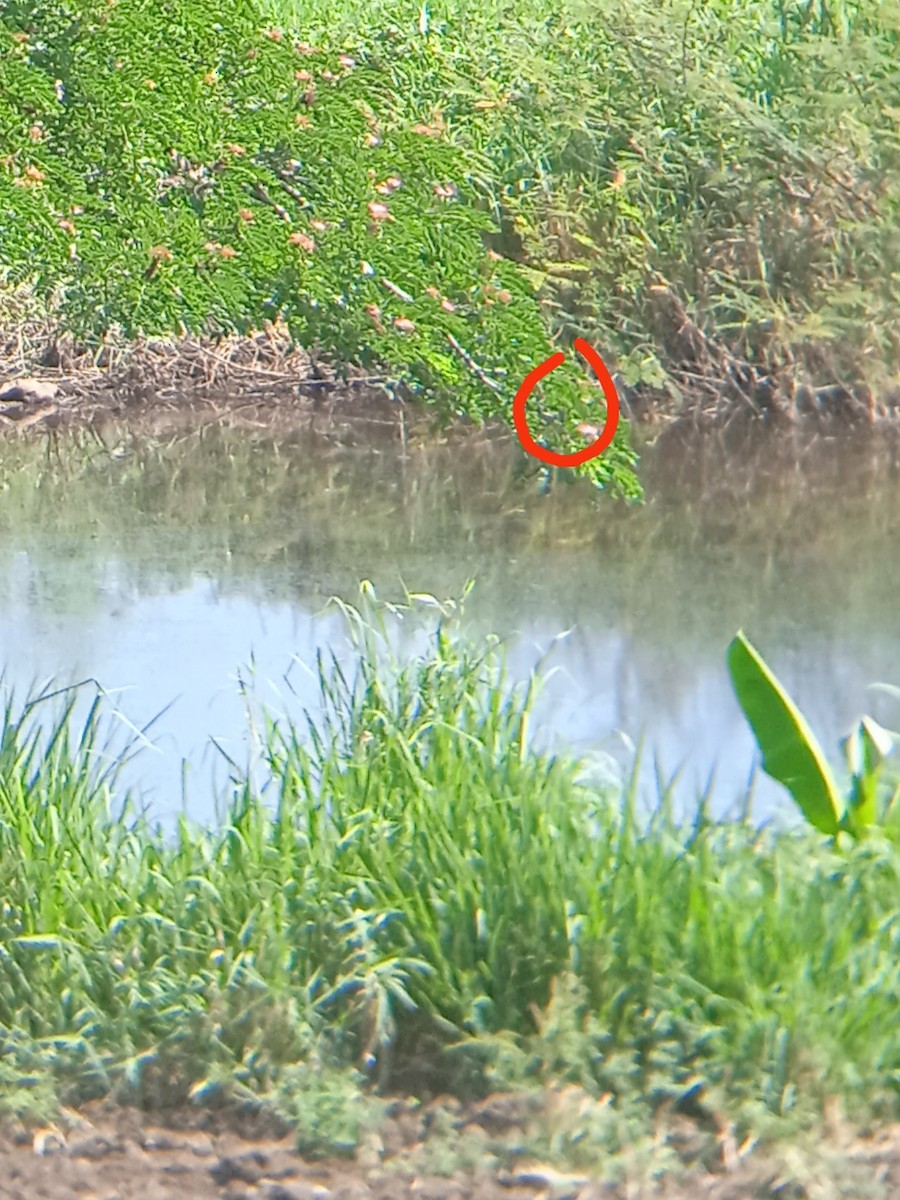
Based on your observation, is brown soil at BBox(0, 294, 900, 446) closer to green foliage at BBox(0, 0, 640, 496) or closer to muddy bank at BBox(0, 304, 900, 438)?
muddy bank at BBox(0, 304, 900, 438)

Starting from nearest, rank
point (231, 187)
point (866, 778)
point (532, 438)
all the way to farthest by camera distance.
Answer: point (866, 778) → point (231, 187) → point (532, 438)

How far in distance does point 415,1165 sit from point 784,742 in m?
1.49

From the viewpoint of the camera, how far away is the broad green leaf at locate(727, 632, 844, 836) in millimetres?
4148

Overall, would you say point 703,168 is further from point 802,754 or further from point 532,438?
point 802,754

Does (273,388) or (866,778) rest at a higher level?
(273,388)

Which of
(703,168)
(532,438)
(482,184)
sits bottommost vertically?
(532,438)

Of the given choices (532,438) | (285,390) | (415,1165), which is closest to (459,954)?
(415,1165)

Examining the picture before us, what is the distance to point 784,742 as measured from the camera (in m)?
4.21

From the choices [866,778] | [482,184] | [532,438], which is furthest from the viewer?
[482,184]

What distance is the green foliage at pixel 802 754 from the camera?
4.07m

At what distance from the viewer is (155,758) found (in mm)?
5379

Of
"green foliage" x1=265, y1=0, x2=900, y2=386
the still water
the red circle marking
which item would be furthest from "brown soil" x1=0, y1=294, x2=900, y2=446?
the red circle marking

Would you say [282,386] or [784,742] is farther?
[282,386]

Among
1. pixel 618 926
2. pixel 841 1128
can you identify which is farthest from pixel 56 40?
pixel 841 1128
